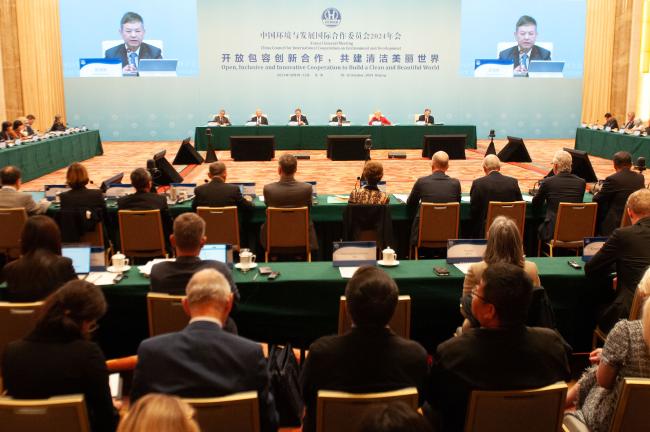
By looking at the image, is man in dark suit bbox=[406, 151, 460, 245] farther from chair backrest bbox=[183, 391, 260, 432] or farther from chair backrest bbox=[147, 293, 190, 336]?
chair backrest bbox=[183, 391, 260, 432]

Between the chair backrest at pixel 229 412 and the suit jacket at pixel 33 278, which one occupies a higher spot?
the suit jacket at pixel 33 278

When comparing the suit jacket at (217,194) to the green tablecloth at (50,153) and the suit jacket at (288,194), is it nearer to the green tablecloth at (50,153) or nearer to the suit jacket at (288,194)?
the suit jacket at (288,194)

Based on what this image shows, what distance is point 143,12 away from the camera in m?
17.8

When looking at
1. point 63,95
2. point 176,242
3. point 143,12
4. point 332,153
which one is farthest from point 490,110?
point 176,242

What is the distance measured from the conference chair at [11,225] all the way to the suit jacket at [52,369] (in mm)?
3599

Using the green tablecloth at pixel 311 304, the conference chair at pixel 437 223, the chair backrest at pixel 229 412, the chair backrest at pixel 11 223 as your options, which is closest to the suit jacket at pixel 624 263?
the green tablecloth at pixel 311 304

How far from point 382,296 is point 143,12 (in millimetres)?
17116

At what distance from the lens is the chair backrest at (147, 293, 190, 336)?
3.33m

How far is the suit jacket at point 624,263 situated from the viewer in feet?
12.6

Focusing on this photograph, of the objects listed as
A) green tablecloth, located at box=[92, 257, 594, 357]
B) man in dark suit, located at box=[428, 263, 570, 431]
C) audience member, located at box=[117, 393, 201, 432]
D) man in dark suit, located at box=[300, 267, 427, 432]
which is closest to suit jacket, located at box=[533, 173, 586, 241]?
green tablecloth, located at box=[92, 257, 594, 357]

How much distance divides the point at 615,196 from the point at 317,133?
9.90 meters

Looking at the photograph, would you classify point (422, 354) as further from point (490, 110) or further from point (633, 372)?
point (490, 110)

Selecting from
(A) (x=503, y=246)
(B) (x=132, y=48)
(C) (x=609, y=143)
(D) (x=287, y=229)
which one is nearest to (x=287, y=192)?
(D) (x=287, y=229)

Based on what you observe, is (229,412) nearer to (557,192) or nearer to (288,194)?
(288,194)
